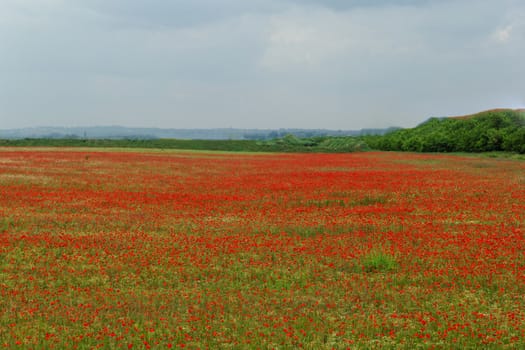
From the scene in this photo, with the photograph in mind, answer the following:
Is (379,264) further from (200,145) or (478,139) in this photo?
(200,145)

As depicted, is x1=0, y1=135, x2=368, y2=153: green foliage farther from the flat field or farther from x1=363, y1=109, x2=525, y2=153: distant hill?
the flat field

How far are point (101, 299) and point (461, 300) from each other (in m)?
8.12

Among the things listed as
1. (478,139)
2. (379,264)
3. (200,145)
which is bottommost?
(379,264)

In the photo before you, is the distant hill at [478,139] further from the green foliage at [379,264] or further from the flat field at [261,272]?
the green foliage at [379,264]

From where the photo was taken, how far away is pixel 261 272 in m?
12.8

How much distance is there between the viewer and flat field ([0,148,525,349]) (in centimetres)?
883

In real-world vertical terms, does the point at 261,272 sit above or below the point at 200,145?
below

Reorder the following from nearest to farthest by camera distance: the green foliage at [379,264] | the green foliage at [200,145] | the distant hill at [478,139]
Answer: the green foliage at [379,264] < the distant hill at [478,139] < the green foliage at [200,145]

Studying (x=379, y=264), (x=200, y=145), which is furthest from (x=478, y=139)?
(x=379, y=264)

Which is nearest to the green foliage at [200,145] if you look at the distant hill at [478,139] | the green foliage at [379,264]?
the distant hill at [478,139]

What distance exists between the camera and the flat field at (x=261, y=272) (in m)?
8.83

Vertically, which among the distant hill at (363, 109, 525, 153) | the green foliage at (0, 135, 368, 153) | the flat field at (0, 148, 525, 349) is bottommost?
the flat field at (0, 148, 525, 349)

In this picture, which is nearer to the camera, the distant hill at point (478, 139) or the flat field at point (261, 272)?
the flat field at point (261, 272)

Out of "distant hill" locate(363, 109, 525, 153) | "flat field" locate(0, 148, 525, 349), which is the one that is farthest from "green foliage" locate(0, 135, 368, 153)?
"flat field" locate(0, 148, 525, 349)
